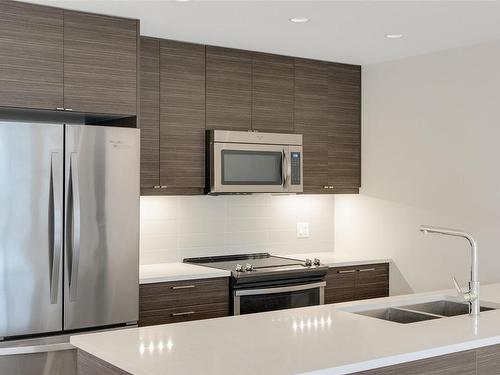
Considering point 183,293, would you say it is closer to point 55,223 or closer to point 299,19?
point 55,223

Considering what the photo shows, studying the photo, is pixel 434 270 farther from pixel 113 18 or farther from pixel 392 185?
pixel 113 18

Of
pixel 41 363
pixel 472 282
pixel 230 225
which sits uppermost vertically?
pixel 230 225

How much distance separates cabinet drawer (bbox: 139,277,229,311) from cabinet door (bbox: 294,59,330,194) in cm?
Result: 126

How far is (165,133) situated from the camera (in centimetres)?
478

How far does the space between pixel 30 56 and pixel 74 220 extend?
930mm

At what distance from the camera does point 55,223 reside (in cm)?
387

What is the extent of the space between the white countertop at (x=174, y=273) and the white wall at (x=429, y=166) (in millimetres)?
1551

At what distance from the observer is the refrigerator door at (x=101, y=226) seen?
3949 millimetres

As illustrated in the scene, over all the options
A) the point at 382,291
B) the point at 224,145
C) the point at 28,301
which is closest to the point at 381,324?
the point at 28,301

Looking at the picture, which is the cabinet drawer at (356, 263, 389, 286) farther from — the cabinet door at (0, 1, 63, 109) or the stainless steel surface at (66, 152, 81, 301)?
the cabinet door at (0, 1, 63, 109)

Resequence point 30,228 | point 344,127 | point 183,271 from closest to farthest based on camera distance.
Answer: point 30,228, point 183,271, point 344,127

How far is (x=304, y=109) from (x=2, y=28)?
2.44 meters

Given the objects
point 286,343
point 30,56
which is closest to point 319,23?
point 30,56

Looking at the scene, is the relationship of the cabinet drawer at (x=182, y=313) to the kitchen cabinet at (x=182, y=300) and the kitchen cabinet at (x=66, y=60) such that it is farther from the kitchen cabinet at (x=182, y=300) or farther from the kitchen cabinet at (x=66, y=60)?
the kitchen cabinet at (x=66, y=60)
